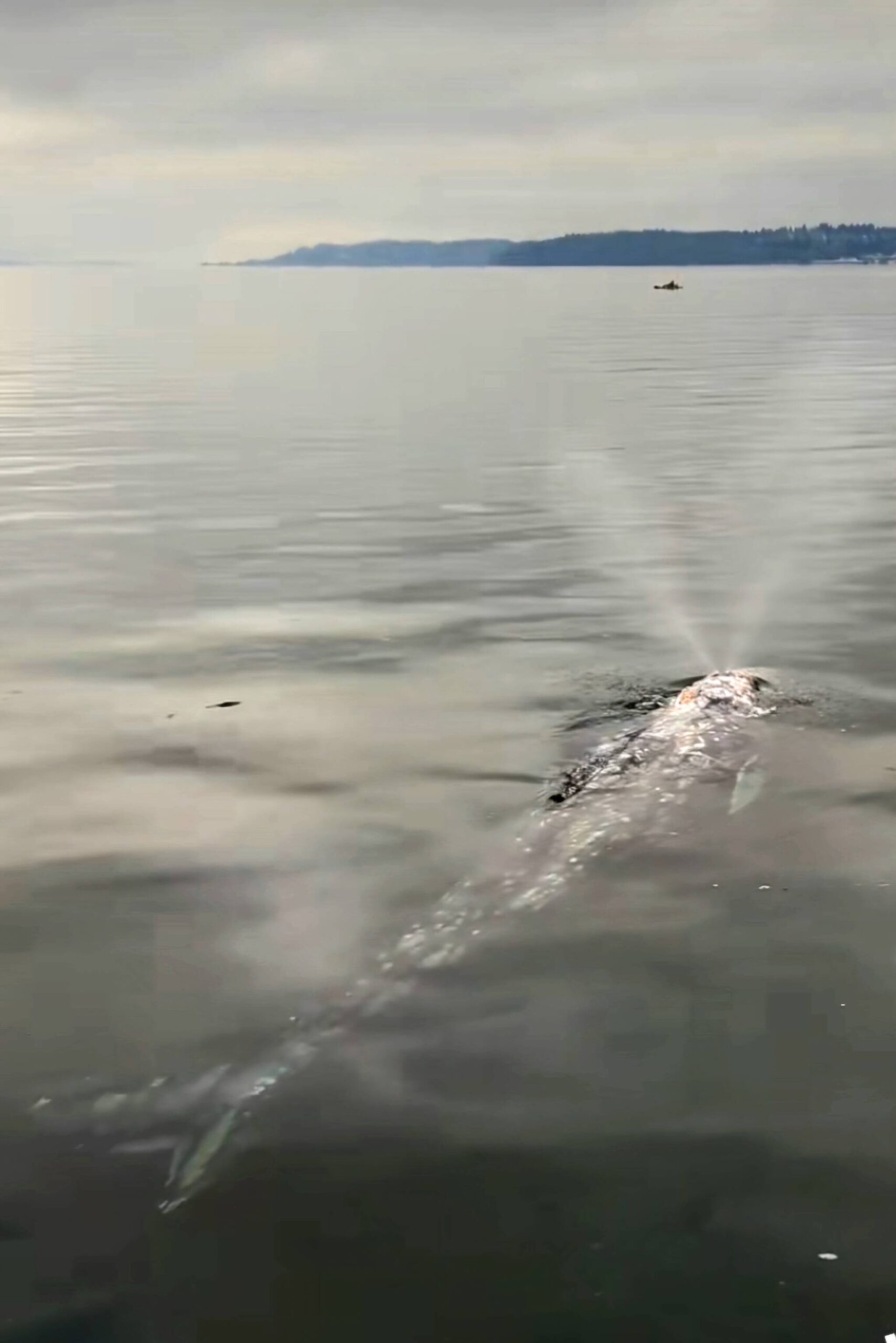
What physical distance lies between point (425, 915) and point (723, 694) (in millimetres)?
6959

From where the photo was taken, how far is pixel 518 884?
537 inches

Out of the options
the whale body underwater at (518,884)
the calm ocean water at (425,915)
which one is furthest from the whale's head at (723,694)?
the calm ocean water at (425,915)

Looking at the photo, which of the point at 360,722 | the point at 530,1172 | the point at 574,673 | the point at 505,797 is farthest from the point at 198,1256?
the point at 574,673

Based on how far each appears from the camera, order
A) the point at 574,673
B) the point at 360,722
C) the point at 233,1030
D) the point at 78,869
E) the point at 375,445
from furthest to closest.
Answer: the point at 375,445 < the point at 574,673 < the point at 360,722 < the point at 78,869 < the point at 233,1030

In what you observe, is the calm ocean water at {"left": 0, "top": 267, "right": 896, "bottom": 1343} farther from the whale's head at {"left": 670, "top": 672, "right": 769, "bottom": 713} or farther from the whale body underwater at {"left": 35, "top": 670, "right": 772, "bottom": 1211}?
the whale's head at {"left": 670, "top": 672, "right": 769, "bottom": 713}

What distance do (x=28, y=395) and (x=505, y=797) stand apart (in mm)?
54373

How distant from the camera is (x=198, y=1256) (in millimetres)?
8383

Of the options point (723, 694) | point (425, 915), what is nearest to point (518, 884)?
point (425, 915)

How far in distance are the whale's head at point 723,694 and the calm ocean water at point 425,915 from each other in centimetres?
50

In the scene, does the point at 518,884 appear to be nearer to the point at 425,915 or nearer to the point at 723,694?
the point at 425,915

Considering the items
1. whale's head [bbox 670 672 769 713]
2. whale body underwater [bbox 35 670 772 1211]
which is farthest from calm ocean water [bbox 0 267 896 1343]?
whale's head [bbox 670 672 769 713]

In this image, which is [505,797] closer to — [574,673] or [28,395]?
[574,673]

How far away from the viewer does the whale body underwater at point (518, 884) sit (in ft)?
31.8

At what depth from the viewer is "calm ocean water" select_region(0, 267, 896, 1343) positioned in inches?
328
